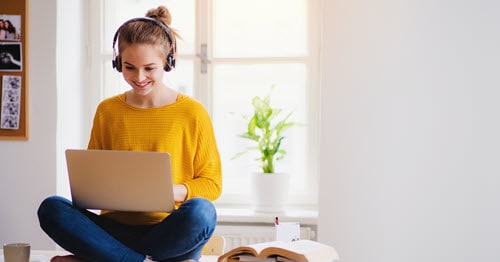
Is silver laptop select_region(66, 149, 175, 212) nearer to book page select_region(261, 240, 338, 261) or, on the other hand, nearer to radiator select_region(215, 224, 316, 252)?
book page select_region(261, 240, 338, 261)

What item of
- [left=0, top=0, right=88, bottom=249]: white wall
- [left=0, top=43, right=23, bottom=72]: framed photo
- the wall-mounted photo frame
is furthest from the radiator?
[left=0, top=43, right=23, bottom=72]: framed photo

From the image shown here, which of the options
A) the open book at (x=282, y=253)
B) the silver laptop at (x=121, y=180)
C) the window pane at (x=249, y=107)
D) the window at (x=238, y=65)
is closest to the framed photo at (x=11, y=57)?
the window at (x=238, y=65)

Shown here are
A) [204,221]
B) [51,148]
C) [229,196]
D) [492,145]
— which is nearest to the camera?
[204,221]

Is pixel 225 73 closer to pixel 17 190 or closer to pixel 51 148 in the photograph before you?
pixel 51 148

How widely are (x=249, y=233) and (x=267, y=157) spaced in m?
0.34

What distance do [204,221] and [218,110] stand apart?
159 cm

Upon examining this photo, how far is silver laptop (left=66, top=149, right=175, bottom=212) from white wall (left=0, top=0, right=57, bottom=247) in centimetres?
129

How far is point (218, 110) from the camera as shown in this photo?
3398 mm

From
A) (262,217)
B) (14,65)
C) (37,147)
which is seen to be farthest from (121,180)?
(14,65)

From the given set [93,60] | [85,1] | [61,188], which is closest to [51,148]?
[61,188]

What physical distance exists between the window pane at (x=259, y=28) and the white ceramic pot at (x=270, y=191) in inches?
24.0

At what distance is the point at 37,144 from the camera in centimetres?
316

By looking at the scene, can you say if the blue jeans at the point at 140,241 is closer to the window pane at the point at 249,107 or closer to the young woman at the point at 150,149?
the young woman at the point at 150,149

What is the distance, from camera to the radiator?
312 cm
